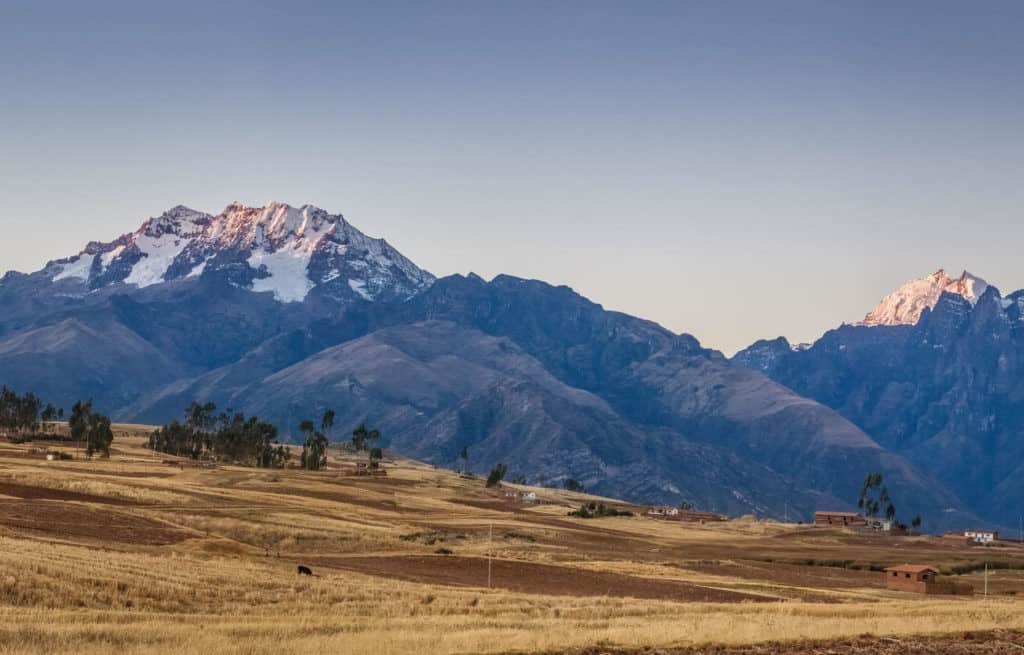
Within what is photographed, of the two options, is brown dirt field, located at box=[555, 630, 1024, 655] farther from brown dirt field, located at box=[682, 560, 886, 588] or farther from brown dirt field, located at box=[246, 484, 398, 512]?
brown dirt field, located at box=[246, 484, 398, 512]

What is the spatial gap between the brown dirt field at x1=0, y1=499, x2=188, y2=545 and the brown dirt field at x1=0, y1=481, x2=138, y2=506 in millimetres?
7101

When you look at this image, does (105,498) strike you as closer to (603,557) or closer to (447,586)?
(603,557)

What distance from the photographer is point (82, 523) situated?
88.4 m

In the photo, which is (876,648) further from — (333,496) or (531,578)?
(333,496)

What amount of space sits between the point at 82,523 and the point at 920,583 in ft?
221

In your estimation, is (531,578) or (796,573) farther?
(796,573)

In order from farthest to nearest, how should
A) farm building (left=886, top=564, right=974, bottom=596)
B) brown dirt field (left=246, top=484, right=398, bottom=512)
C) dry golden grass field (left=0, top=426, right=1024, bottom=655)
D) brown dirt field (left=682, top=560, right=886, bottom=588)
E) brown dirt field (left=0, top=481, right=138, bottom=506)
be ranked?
brown dirt field (left=246, top=484, right=398, bottom=512)
brown dirt field (left=0, top=481, right=138, bottom=506)
brown dirt field (left=682, top=560, right=886, bottom=588)
farm building (left=886, top=564, right=974, bottom=596)
dry golden grass field (left=0, top=426, right=1024, bottom=655)

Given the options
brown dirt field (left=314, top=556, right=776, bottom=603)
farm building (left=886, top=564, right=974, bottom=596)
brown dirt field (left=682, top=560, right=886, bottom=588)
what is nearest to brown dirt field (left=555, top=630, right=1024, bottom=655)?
brown dirt field (left=314, top=556, right=776, bottom=603)

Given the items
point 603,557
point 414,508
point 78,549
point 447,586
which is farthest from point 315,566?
point 414,508

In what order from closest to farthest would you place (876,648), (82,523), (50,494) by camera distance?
(876,648) < (82,523) < (50,494)

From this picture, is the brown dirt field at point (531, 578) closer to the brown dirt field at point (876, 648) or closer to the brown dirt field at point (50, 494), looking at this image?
the brown dirt field at point (876, 648)

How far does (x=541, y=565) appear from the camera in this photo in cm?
9725

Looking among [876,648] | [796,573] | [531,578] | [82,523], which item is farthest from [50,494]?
[876,648]

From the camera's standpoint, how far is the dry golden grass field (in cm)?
4128
